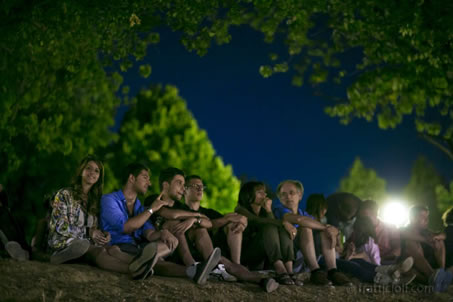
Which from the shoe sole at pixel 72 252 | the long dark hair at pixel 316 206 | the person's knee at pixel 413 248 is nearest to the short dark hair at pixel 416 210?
the person's knee at pixel 413 248

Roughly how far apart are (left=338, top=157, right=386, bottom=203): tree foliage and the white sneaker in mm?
37000

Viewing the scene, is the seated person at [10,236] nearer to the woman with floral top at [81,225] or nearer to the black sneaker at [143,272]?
the woman with floral top at [81,225]

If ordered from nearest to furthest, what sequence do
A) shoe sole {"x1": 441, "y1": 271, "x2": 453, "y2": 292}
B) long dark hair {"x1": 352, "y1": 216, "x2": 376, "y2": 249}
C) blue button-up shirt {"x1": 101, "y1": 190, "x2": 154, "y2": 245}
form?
1. blue button-up shirt {"x1": 101, "y1": 190, "x2": 154, "y2": 245}
2. shoe sole {"x1": 441, "y1": 271, "x2": 453, "y2": 292}
3. long dark hair {"x1": 352, "y1": 216, "x2": 376, "y2": 249}

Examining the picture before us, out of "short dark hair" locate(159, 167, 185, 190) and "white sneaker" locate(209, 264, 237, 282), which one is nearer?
"white sneaker" locate(209, 264, 237, 282)

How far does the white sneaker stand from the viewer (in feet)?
21.5

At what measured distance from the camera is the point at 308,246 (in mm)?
7242

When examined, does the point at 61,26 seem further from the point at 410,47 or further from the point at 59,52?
the point at 410,47

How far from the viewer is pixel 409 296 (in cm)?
746

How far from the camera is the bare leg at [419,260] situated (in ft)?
25.4

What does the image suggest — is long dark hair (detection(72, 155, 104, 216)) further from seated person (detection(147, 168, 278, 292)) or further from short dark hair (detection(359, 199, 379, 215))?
short dark hair (detection(359, 199, 379, 215))

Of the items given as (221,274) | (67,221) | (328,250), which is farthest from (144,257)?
(328,250)

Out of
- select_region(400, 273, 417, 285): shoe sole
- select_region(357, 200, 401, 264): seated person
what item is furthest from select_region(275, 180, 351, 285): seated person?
select_region(357, 200, 401, 264): seated person

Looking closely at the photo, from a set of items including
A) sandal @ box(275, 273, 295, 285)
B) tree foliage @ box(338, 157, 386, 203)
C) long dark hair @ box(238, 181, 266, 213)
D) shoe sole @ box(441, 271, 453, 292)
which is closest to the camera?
sandal @ box(275, 273, 295, 285)

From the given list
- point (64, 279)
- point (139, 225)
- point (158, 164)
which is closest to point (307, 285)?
point (139, 225)
